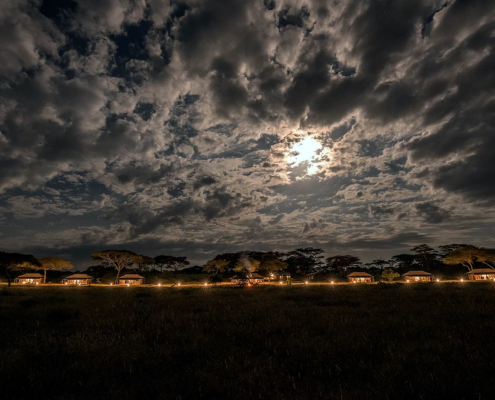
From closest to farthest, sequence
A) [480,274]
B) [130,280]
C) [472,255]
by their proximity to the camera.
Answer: [472,255] → [480,274] → [130,280]

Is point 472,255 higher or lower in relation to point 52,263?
lower

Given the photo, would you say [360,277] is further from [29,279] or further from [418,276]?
[29,279]

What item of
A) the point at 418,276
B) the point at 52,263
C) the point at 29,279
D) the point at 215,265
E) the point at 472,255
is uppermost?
the point at 52,263

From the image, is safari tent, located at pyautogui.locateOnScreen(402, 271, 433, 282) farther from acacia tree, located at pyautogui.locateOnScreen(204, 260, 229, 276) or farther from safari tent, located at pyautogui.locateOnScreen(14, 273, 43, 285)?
safari tent, located at pyautogui.locateOnScreen(14, 273, 43, 285)

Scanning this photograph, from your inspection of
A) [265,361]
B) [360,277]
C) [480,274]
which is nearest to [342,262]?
[360,277]

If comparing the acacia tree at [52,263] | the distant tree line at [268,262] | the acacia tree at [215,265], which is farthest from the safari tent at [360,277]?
the acacia tree at [52,263]

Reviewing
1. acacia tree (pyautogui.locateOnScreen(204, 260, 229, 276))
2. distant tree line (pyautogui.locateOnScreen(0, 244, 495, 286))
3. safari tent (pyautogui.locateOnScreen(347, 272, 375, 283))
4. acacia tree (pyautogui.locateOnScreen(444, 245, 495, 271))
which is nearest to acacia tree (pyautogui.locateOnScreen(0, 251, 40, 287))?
distant tree line (pyautogui.locateOnScreen(0, 244, 495, 286))

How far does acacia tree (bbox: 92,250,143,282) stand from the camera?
6819cm

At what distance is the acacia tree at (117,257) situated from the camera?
224ft

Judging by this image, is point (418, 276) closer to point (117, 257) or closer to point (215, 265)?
point (215, 265)

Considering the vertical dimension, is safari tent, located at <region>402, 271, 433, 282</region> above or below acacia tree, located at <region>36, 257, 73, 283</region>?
below

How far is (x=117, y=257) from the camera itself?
71812 mm

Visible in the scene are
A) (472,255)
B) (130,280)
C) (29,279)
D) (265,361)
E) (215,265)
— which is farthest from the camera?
(215,265)

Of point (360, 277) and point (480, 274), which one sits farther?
point (360, 277)
